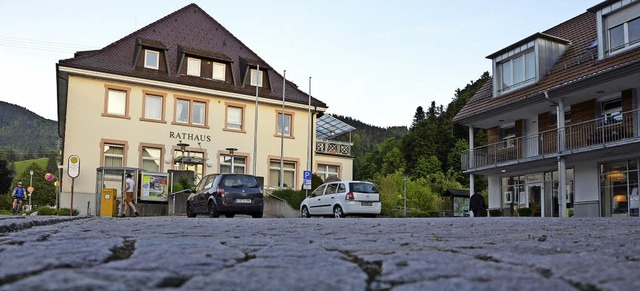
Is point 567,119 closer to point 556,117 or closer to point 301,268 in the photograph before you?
point 556,117

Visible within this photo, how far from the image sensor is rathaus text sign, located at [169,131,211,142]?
3822 cm

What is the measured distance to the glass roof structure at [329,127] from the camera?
160 ft

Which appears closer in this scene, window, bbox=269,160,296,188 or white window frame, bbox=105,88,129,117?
white window frame, bbox=105,88,129,117

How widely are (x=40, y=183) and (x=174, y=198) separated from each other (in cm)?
8630

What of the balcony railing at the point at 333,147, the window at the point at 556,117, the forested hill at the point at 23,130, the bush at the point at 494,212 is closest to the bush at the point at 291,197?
the bush at the point at 494,212

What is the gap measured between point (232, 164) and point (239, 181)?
1809 centimetres

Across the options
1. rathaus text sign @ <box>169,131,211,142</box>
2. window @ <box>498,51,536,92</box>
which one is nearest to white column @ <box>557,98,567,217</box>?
window @ <box>498,51,536,92</box>

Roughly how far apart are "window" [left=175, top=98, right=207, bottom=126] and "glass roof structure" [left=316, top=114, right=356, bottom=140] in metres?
11.8

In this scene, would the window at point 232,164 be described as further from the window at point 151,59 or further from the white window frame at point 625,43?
the white window frame at point 625,43

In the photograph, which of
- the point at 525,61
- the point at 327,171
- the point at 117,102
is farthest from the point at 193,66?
the point at 525,61

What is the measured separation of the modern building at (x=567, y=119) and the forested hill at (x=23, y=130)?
139 meters

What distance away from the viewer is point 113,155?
36.4 meters

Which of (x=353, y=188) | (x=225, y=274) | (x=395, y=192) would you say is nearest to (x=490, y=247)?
(x=225, y=274)

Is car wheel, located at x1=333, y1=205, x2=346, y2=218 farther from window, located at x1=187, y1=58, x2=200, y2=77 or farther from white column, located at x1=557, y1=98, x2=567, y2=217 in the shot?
window, located at x1=187, y1=58, x2=200, y2=77
